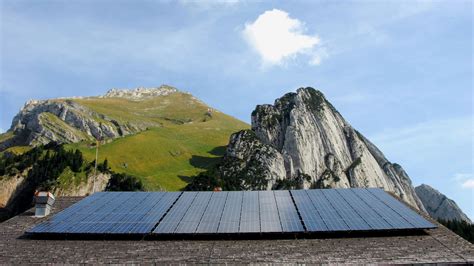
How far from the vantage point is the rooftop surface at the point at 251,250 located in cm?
2648

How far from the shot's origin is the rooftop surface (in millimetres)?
26477

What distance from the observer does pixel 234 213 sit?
34125 mm

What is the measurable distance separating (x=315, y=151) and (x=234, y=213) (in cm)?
15403

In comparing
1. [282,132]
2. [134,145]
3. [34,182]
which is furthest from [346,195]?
[134,145]

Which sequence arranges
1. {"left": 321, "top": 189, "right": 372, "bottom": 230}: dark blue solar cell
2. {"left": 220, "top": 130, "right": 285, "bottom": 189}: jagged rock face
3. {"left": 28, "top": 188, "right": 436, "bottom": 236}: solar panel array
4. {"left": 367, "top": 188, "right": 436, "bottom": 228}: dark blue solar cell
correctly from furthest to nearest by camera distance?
{"left": 220, "top": 130, "right": 285, "bottom": 189}: jagged rock face, {"left": 367, "top": 188, "right": 436, "bottom": 228}: dark blue solar cell, {"left": 321, "top": 189, "right": 372, "bottom": 230}: dark blue solar cell, {"left": 28, "top": 188, "right": 436, "bottom": 236}: solar panel array

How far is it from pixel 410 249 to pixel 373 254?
2751 mm

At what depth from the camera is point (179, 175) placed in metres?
169

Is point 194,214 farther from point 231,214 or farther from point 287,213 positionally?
point 287,213

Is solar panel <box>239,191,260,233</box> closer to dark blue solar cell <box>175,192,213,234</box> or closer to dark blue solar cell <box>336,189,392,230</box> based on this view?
dark blue solar cell <box>175,192,213,234</box>

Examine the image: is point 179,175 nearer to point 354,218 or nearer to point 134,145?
point 134,145

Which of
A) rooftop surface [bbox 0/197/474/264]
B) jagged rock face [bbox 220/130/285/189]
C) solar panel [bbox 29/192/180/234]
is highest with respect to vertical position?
jagged rock face [bbox 220/130/285/189]

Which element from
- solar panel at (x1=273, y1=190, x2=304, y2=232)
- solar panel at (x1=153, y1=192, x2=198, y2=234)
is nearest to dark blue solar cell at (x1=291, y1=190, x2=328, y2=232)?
solar panel at (x1=273, y1=190, x2=304, y2=232)

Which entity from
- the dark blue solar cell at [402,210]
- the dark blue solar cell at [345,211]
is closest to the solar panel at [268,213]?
the dark blue solar cell at [345,211]

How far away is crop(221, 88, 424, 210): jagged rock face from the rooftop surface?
13303cm
